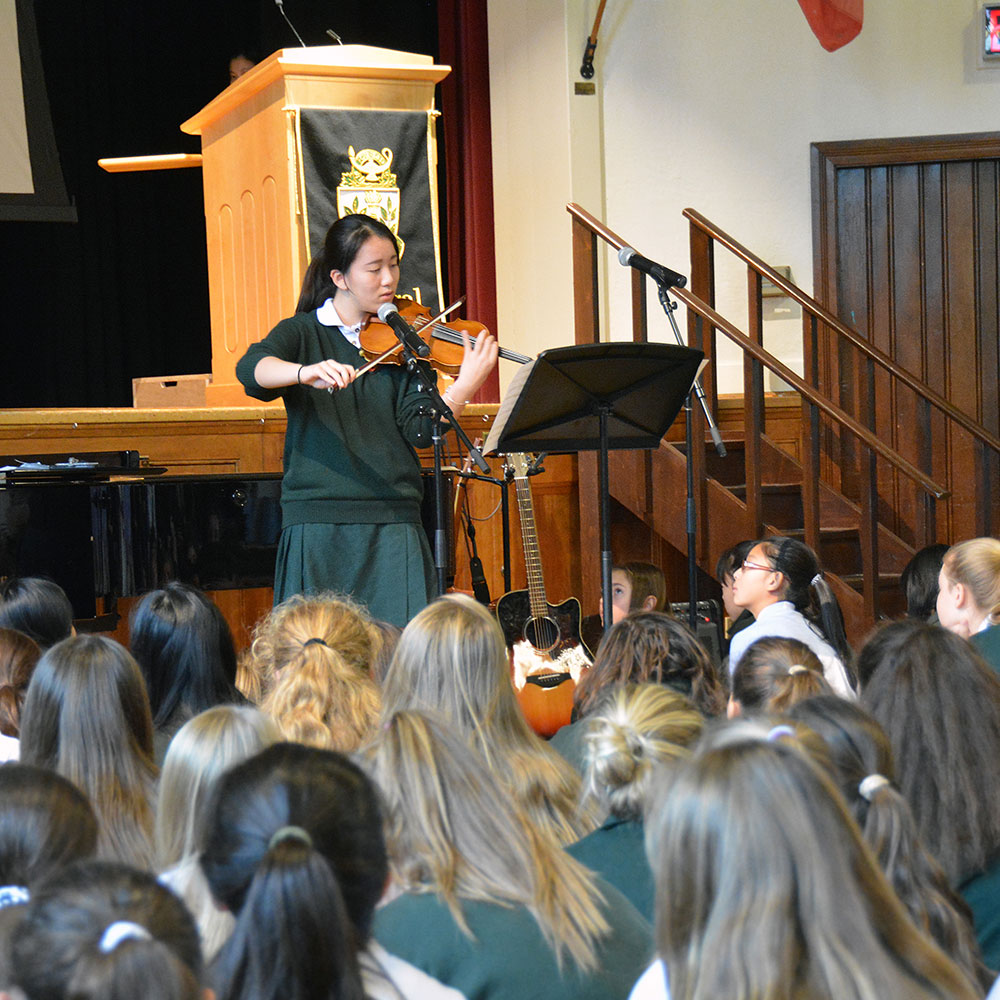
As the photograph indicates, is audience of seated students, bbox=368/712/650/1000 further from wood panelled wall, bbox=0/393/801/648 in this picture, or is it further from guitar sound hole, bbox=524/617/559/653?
wood panelled wall, bbox=0/393/801/648

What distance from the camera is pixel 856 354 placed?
6.90m

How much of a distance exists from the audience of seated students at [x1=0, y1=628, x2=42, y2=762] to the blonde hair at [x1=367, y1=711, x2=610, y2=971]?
3.67 ft

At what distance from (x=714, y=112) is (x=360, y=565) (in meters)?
4.19

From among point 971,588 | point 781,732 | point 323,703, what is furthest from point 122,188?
point 781,732

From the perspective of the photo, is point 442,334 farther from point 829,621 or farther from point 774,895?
point 774,895

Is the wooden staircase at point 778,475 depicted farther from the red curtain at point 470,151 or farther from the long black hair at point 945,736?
the long black hair at point 945,736

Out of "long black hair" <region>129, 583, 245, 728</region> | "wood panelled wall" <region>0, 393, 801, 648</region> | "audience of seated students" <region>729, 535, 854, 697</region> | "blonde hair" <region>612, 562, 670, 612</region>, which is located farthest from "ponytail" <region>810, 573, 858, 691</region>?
"wood panelled wall" <region>0, 393, 801, 648</region>

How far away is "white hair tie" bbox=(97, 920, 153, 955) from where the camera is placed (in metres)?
1.04

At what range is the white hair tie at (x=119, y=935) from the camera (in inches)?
41.0

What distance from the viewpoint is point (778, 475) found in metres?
6.31

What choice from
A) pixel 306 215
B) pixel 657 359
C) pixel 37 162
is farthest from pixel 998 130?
pixel 37 162

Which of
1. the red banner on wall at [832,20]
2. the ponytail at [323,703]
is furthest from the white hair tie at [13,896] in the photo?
the red banner on wall at [832,20]

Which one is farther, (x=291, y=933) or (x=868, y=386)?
(x=868, y=386)

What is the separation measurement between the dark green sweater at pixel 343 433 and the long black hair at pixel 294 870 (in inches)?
89.4
